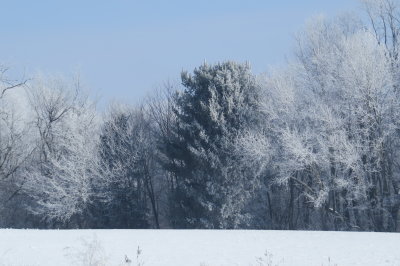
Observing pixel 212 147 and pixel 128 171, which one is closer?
pixel 212 147

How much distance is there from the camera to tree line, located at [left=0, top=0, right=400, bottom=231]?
1282 inches

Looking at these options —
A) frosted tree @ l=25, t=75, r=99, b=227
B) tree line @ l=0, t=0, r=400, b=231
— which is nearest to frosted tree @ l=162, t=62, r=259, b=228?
tree line @ l=0, t=0, r=400, b=231

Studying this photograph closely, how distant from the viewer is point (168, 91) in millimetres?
52094
